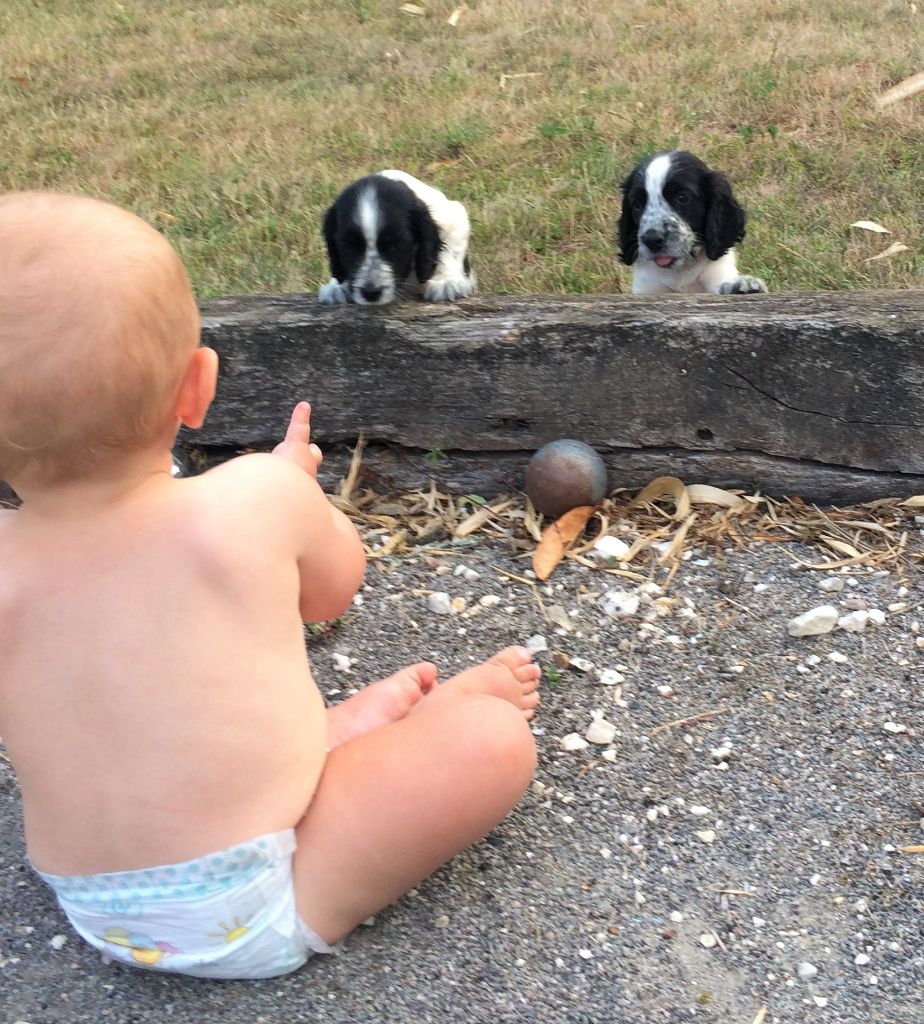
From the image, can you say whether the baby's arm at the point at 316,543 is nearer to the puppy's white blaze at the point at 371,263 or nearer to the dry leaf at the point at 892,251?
the puppy's white blaze at the point at 371,263

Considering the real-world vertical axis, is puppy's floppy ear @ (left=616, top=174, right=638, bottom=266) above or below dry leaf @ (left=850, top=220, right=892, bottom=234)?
above

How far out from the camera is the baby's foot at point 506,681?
2.32m

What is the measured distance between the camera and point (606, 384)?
126 inches

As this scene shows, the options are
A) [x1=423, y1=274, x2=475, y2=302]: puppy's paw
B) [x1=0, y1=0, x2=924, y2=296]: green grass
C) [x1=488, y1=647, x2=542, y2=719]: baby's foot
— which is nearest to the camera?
[x1=488, y1=647, x2=542, y2=719]: baby's foot

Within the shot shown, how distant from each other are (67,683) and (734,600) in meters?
1.73

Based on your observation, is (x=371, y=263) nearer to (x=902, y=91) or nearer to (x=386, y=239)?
(x=386, y=239)

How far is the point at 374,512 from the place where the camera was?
3.43m

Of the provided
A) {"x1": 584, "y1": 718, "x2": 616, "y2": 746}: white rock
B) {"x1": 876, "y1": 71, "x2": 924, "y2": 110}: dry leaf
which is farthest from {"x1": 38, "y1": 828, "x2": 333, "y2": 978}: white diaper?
{"x1": 876, "y1": 71, "x2": 924, "y2": 110}: dry leaf

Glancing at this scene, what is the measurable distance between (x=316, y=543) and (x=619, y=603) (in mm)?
1189

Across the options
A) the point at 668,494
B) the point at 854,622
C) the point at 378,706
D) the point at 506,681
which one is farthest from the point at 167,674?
the point at 668,494

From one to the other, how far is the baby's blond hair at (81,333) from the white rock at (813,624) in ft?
5.54

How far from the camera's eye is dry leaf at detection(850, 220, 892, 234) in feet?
15.8

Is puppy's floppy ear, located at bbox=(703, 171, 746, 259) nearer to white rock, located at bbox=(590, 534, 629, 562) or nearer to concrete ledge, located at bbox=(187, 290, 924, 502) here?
concrete ledge, located at bbox=(187, 290, 924, 502)

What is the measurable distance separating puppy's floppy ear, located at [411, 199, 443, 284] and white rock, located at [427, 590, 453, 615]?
143 centimetres
